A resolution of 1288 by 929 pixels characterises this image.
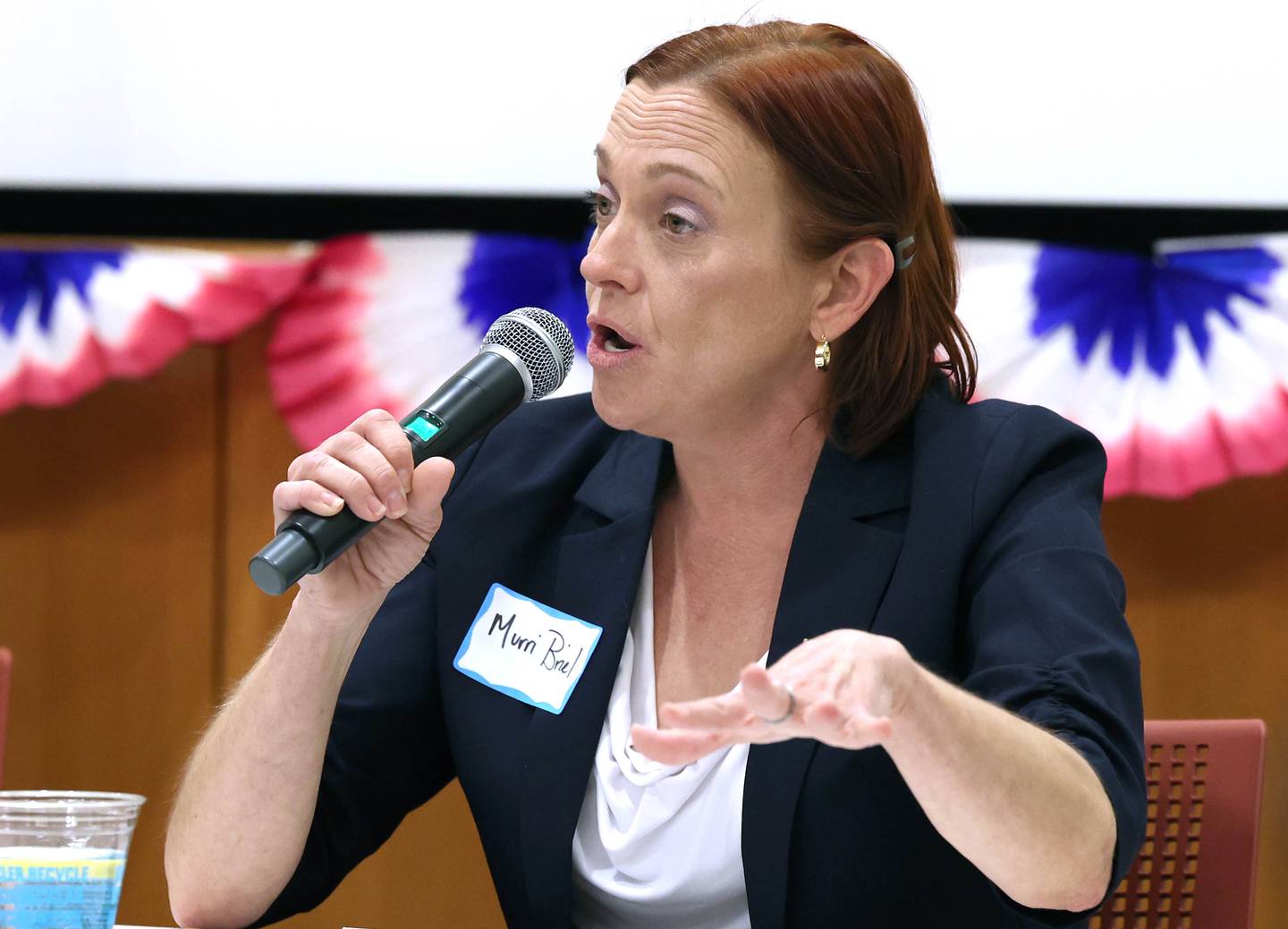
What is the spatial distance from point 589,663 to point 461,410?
369 millimetres

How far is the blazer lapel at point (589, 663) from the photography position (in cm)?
149

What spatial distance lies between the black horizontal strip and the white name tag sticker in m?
0.91

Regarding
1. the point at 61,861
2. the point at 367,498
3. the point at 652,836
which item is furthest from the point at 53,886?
the point at 652,836

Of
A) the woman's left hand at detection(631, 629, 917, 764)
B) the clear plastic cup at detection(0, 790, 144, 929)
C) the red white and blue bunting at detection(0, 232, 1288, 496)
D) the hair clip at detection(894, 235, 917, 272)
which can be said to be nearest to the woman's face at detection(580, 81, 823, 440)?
the hair clip at detection(894, 235, 917, 272)

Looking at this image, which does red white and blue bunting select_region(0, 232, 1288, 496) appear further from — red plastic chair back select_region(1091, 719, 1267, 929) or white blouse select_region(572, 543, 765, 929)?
white blouse select_region(572, 543, 765, 929)

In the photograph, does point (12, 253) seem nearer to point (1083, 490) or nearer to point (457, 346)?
point (457, 346)

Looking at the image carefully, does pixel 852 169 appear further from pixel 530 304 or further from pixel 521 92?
pixel 521 92

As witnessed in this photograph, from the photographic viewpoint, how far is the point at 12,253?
2373mm

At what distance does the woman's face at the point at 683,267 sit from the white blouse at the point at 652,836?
325 mm

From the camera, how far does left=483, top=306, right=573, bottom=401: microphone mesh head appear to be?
54.8 inches

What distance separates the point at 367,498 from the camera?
1244 mm

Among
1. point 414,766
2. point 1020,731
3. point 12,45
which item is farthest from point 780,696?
point 12,45

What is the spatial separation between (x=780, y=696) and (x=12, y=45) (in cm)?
209

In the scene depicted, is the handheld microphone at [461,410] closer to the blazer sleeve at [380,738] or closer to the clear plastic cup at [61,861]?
the clear plastic cup at [61,861]
